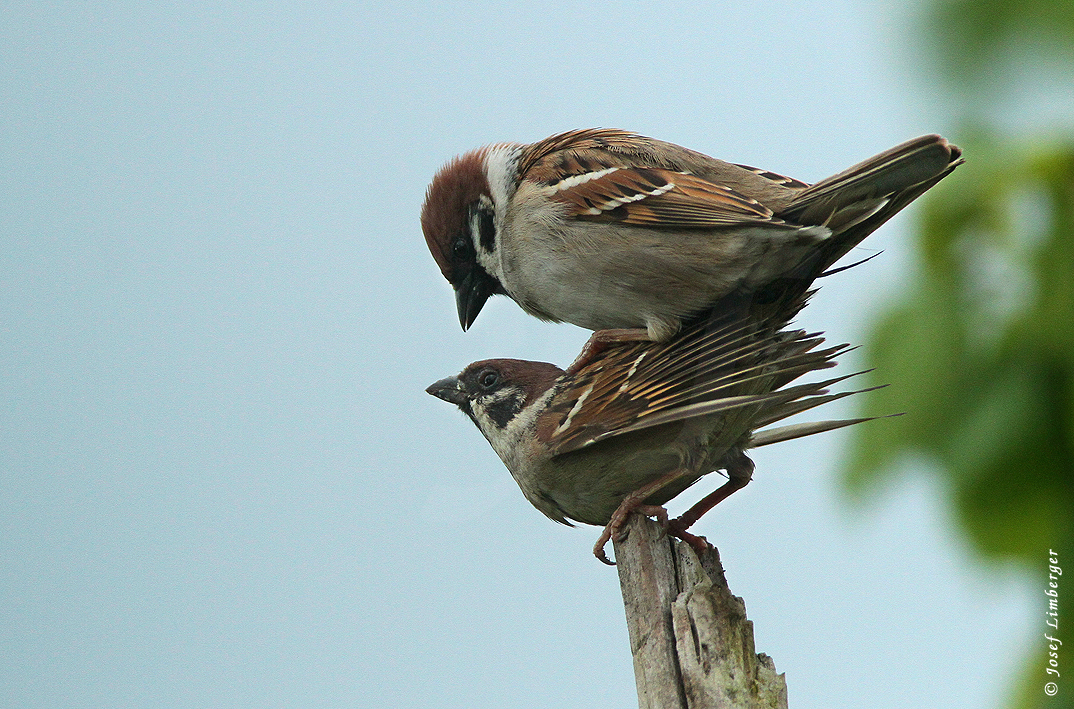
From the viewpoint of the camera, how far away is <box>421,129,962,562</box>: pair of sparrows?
7.07ft

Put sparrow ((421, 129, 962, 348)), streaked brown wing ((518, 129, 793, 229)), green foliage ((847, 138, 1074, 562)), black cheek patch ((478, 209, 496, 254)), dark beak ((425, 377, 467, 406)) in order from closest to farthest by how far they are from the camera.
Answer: sparrow ((421, 129, 962, 348)) < streaked brown wing ((518, 129, 793, 229)) < black cheek patch ((478, 209, 496, 254)) < dark beak ((425, 377, 467, 406)) < green foliage ((847, 138, 1074, 562))

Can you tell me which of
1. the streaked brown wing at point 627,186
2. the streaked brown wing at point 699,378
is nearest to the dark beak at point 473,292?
the streaked brown wing at point 627,186

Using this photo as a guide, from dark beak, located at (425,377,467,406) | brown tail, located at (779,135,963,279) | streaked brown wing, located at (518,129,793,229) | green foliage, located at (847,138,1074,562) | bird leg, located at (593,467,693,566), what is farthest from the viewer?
green foliage, located at (847,138,1074,562)

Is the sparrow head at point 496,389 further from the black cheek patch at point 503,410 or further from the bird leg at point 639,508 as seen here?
the bird leg at point 639,508

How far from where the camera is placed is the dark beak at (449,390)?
2.79 meters

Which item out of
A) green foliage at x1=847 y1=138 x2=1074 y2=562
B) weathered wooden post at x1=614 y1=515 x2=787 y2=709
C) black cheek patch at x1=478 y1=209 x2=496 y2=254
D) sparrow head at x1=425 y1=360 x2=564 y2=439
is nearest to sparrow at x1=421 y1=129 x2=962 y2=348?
black cheek patch at x1=478 y1=209 x2=496 y2=254

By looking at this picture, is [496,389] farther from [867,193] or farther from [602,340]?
[867,193]

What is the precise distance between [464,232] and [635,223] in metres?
0.49

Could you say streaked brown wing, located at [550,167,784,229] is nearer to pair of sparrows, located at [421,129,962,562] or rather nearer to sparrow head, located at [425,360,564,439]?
pair of sparrows, located at [421,129,962,562]

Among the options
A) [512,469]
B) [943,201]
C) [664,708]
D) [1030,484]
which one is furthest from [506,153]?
[1030,484]

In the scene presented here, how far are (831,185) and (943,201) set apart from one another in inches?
98.0

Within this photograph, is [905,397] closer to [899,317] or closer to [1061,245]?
[899,317]

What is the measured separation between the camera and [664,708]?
222 cm

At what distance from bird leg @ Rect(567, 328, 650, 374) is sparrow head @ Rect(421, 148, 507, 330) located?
0.89 feet
